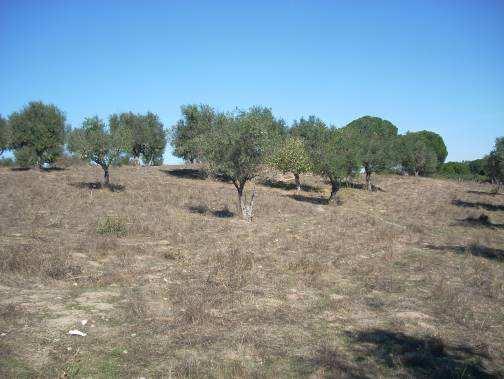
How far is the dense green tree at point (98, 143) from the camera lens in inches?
1416

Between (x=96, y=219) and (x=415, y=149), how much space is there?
2454 inches

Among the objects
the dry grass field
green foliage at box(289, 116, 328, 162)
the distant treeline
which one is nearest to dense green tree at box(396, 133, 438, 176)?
the distant treeline

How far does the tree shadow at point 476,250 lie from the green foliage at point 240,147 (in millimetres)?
11879

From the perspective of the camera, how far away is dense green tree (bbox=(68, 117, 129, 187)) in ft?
→ 118

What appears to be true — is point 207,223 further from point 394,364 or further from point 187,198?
point 394,364

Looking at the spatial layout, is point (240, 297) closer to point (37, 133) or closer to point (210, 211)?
point (210, 211)

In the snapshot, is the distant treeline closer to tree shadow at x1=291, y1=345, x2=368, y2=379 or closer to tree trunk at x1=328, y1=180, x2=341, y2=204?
tree trunk at x1=328, y1=180, x2=341, y2=204

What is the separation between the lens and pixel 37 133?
46781 millimetres

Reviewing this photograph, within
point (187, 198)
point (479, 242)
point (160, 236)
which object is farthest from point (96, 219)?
point (479, 242)

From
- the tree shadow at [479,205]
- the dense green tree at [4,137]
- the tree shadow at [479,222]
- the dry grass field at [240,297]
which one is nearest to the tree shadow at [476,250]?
the dry grass field at [240,297]

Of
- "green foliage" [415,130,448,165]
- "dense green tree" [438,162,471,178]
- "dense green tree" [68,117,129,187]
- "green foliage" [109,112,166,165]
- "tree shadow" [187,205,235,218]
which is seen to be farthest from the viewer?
"green foliage" [415,130,448,165]

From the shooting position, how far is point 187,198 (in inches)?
1409

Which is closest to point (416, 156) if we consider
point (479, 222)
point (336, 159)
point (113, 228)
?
point (336, 159)

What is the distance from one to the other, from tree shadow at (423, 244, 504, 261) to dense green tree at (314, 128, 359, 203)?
56.5 ft
